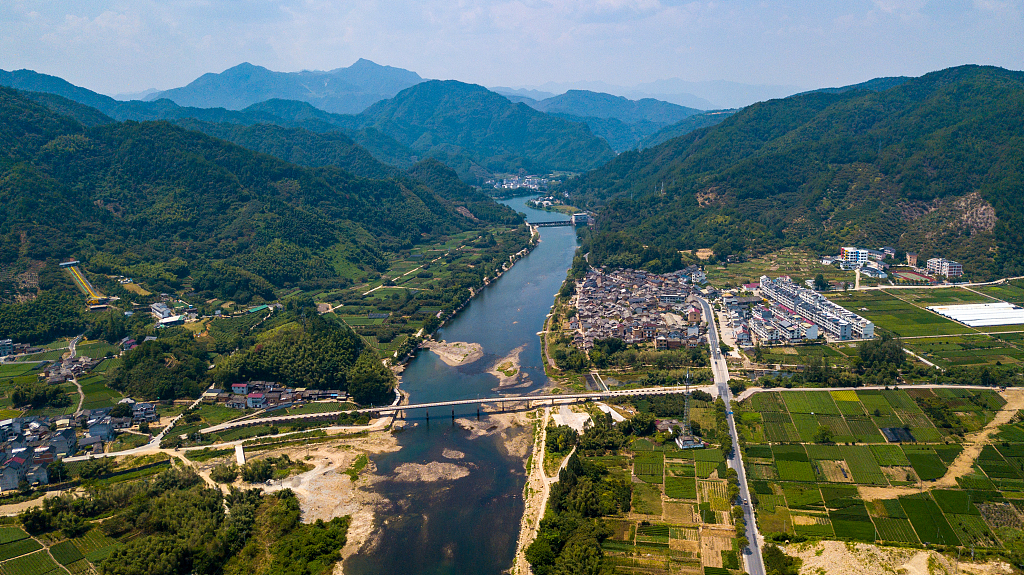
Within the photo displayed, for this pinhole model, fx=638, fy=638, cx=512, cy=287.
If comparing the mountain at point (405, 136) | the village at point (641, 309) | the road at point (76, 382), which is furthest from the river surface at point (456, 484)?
the mountain at point (405, 136)

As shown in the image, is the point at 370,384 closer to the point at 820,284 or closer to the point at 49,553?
the point at 49,553

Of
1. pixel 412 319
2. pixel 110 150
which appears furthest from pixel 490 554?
pixel 110 150

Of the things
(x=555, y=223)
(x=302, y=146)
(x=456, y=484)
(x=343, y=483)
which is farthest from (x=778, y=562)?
(x=302, y=146)

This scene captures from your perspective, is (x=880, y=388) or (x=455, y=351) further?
(x=455, y=351)

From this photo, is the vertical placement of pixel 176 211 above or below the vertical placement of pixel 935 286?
above

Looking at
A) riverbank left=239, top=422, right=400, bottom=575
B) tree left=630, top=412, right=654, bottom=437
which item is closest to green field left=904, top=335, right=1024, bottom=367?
tree left=630, top=412, right=654, bottom=437

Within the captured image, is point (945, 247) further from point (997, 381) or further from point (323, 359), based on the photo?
point (323, 359)

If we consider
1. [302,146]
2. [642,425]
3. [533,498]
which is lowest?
[533,498]
